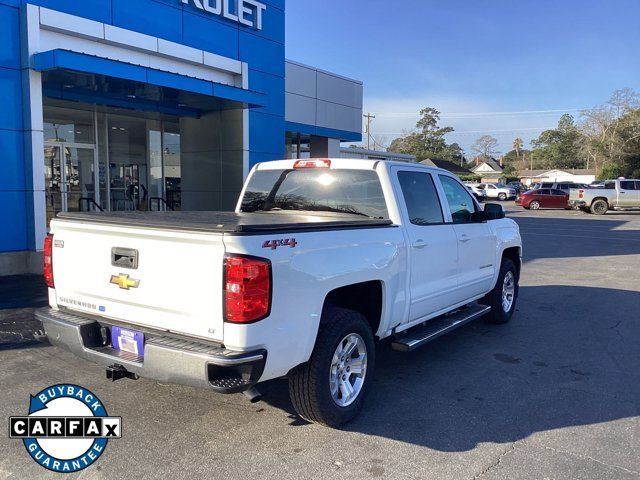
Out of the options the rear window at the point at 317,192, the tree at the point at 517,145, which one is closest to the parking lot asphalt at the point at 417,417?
the rear window at the point at 317,192

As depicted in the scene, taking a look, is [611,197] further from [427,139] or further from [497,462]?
[427,139]

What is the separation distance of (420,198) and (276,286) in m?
2.36

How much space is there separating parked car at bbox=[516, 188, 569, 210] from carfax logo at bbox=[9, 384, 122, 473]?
3454cm

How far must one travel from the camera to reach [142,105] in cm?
1345

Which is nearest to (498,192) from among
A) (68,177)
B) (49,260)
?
(68,177)

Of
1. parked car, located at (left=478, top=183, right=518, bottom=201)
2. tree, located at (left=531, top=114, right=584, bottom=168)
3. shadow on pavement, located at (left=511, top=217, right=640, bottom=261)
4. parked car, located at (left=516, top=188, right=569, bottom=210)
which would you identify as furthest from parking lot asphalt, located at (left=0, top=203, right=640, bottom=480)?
tree, located at (left=531, top=114, right=584, bottom=168)

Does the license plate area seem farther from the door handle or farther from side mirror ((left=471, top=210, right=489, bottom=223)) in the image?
side mirror ((left=471, top=210, right=489, bottom=223))

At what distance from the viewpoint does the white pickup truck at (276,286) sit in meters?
3.18

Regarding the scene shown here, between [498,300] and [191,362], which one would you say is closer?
[191,362]

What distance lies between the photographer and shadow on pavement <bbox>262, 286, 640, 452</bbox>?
3.97 metres

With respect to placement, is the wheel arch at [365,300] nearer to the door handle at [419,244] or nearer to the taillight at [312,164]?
the door handle at [419,244]

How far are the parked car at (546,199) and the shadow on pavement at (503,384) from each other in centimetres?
2919

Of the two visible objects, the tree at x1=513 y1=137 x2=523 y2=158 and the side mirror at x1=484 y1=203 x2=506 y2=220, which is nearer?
the side mirror at x1=484 y1=203 x2=506 y2=220

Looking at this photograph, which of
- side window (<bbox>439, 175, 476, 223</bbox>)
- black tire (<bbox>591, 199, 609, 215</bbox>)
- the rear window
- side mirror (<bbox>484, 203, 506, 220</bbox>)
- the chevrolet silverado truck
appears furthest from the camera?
black tire (<bbox>591, 199, 609, 215</bbox>)
